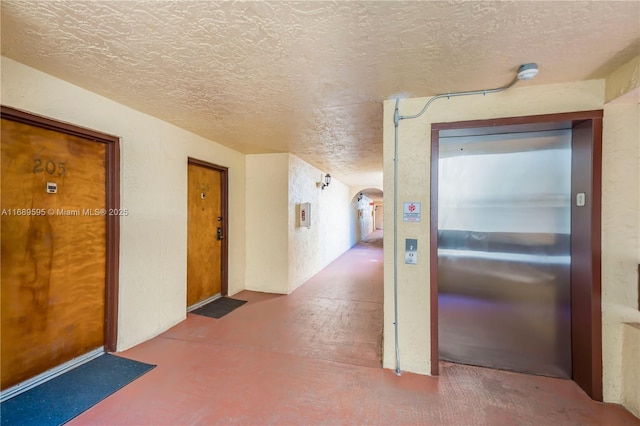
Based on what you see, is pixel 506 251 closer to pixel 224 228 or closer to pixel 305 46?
pixel 305 46

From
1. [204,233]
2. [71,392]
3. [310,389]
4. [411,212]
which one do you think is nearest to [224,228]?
[204,233]

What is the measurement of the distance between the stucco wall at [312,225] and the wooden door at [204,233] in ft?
3.68

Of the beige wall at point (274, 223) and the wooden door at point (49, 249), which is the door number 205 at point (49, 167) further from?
the beige wall at point (274, 223)

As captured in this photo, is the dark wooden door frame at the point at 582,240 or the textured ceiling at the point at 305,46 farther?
the dark wooden door frame at the point at 582,240

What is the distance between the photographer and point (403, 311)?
226cm

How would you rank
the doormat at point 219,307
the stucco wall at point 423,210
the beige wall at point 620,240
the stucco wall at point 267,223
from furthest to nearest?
the stucco wall at point 267,223 → the doormat at point 219,307 → the stucco wall at point 423,210 → the beige wall at point 620,240

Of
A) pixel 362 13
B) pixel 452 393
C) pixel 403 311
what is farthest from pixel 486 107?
pixel 452 393

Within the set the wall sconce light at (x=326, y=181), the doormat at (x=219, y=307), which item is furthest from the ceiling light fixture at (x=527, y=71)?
the wall sconce light at (x=326, y=181)

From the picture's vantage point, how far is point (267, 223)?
4484mm

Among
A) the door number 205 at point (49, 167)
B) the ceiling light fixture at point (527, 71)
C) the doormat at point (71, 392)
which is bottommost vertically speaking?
the doormat at point (71, 392)

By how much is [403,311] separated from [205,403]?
166cm

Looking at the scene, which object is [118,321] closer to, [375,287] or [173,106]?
[173,106]

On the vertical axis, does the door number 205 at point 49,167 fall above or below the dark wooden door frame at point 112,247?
above

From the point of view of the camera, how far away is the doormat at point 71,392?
1.69 m
